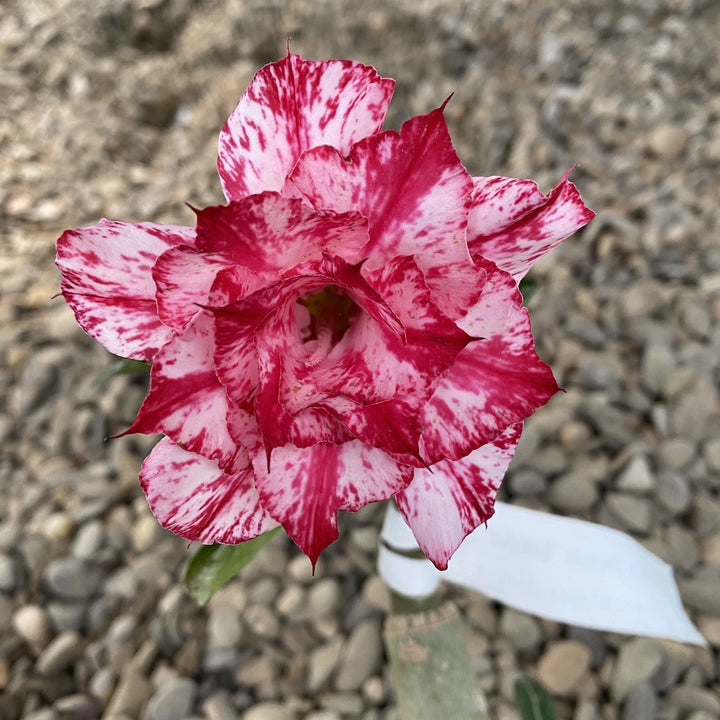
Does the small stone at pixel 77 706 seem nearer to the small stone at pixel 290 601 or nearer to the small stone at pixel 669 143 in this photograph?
the small stone at pixel 290 601

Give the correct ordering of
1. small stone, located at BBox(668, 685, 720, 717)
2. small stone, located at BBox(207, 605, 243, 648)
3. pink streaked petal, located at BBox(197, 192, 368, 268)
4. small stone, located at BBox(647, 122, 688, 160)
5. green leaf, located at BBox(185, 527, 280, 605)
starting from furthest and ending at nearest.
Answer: small stone, located at BBox(647, 122, 688, 160), small stone, located at BBox(207, 605, 243, 648), small stone, located at BBox(668, 685, 720, 717), green leaf, located at BBox(185, 527, 280, 605), pink streaked petal, located at BBox(197, 192, 368, 268)

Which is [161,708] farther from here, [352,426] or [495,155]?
[495,155]

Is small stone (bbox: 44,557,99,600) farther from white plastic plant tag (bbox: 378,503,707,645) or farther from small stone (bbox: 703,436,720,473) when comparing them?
small stone (bbox: 703,436,720,473)

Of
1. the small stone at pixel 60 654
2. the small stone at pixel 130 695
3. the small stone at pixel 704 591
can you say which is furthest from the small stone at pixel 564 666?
the small stone at pixel 60 654

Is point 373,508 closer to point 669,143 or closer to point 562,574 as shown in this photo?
point 562,574

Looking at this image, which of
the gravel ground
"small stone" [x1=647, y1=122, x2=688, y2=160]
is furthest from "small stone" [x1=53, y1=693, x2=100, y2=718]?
"small stone" [x1=647, y1=122, x2=688, y2=160]

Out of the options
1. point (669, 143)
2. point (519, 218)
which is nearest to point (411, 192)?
point (519, 218)

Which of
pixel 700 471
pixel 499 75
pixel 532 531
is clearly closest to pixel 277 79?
pixel 532 531
